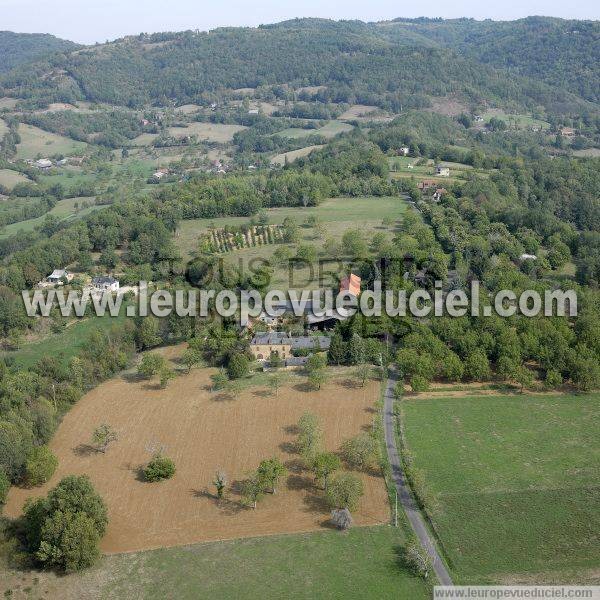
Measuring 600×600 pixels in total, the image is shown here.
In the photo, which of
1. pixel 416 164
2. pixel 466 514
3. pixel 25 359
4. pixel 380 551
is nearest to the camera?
pixel 380 551

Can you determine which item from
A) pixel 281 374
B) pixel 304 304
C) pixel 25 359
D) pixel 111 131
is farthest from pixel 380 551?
pixel 111 131

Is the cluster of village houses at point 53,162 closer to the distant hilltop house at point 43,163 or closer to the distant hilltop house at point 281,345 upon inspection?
the distant hilltop house at point 43,163

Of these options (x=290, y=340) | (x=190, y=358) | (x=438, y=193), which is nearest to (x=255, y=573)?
(x=190, y=358)

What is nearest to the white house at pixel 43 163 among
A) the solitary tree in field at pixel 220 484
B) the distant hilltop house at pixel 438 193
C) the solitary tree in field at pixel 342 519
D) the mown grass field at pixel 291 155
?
the mown grass field at pixel 291 155

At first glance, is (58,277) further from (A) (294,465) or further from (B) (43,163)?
(B) (43,163)

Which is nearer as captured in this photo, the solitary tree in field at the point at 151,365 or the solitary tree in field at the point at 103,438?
the solitary tree in field at the point at 103,438

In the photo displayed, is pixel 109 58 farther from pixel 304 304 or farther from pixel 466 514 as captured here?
pixel 466 514

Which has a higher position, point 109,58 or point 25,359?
point 109,58
